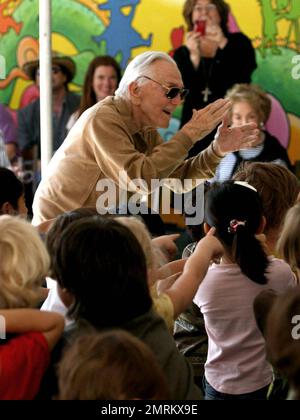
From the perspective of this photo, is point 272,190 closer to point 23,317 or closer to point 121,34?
point 23,317

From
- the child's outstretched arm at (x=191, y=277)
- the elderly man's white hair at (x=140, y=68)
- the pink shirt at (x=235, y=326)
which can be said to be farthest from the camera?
the elderly man's white hair at (x=140, y=68)

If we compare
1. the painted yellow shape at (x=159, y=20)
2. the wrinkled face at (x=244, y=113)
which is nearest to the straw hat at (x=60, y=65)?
the painted yellow shape at (x=159, y=20)

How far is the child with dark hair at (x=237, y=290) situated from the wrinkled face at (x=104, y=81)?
9.80 ft

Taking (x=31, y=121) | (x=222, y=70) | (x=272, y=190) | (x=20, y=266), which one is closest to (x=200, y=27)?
(x=222, y=70)

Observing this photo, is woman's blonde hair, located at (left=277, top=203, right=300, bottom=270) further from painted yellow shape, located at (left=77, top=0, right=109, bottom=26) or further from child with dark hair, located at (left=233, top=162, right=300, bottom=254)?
painted yellow shape, located at (left=77, top=0, right=109, bottom=26)

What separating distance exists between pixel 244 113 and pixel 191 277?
323 cm

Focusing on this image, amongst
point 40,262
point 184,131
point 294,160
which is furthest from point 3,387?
point 294,160

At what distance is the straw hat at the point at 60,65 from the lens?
629 cm

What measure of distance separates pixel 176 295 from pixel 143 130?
3.70 ft

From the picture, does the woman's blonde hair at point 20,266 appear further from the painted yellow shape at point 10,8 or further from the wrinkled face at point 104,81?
the painted yellow shape at point 10,8

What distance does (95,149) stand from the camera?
3.23 meters

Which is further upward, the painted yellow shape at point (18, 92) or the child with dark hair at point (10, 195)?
the child with dark hair at point (10, 195)

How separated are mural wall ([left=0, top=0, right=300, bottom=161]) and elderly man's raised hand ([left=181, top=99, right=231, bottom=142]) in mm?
2942
